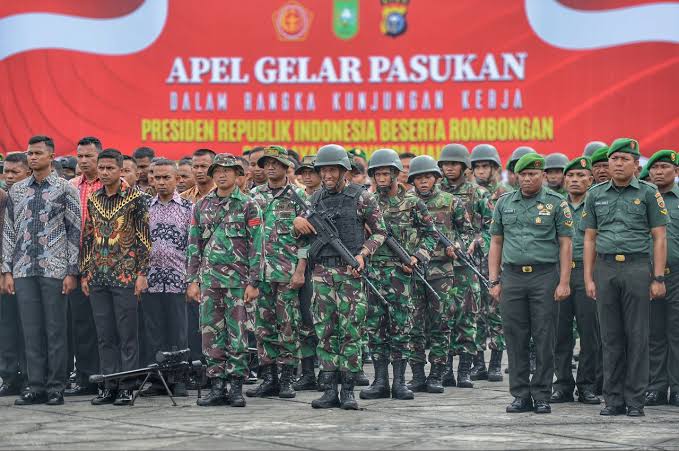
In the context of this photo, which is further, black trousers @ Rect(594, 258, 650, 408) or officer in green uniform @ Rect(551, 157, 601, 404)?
officer in green uniform @ Rect(551, 157, 601, 404)

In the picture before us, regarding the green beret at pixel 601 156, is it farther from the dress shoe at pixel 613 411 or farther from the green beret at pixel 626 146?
the dress shoe at pixel 613 411

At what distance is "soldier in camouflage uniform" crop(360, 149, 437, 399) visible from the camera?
11641 mm

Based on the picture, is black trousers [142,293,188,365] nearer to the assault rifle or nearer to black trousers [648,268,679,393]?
the assault rifle

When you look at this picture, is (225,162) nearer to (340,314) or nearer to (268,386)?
(340,314)

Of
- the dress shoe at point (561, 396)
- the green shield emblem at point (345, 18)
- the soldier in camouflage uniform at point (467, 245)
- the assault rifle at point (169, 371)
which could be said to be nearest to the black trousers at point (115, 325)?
the assault rifle at point (169, 371)

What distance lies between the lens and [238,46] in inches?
756

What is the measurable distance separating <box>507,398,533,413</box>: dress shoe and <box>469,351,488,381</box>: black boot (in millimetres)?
2620

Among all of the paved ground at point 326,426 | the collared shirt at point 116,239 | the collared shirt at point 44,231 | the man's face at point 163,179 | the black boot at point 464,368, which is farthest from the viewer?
the black boot at point 464,368

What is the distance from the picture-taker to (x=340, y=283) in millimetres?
10758

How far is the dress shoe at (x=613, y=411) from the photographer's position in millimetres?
10492

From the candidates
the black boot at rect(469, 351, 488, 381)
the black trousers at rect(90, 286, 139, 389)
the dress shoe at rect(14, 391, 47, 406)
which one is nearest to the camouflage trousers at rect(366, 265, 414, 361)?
the black boot at rect(469, 351, 488, 381)

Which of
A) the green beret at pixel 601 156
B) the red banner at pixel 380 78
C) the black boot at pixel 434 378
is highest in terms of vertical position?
the red banner at pixel 380 78

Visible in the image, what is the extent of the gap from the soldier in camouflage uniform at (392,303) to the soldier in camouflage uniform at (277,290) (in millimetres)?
677

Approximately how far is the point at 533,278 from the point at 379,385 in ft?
5.75
